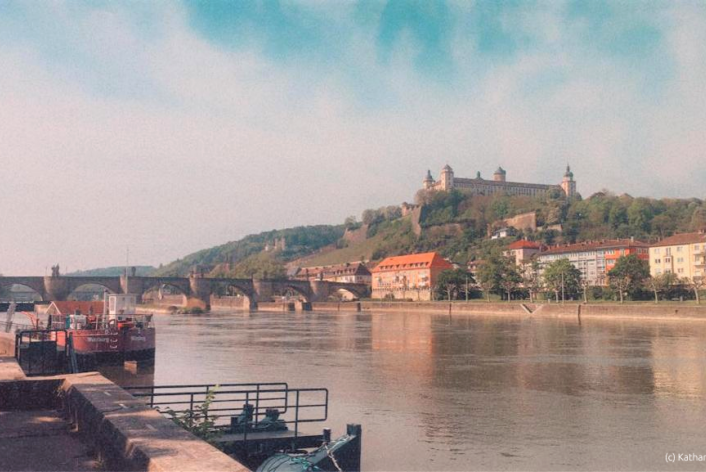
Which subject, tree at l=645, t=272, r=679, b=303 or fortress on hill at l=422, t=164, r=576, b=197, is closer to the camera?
tree at l=645, t=272, r=679, b=303

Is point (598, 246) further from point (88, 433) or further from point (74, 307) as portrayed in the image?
point (88, 433)

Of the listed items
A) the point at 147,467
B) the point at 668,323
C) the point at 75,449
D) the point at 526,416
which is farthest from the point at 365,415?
the point at 668,323

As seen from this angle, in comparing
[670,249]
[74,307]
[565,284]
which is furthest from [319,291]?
[74,307]

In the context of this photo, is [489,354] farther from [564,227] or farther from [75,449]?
[564,227]

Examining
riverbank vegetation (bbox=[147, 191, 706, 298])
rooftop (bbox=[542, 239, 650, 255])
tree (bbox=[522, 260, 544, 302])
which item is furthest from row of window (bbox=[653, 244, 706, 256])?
riverbank vegetation (bbox=[147, 191, 706, 298])

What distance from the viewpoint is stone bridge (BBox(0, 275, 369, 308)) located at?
8925 centimetres

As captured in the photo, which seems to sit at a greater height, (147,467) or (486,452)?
(147,467)

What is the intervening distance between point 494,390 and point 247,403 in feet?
35.7

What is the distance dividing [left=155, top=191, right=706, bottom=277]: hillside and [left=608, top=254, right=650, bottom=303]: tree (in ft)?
133

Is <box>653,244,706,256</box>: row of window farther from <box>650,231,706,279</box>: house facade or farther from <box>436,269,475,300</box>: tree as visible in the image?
<box>436,269,475,300</box>: tree

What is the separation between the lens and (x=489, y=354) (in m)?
31.5

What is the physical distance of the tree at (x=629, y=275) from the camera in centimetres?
7129

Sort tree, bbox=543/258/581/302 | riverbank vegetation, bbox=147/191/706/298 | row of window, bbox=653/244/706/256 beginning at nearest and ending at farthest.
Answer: tree, bbox=543/258/581/302 → row of window, bbox=653/244/706/256 → riverbank vegetation, bbox=147/191/706/298

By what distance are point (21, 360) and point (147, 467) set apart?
1735 centimetres
